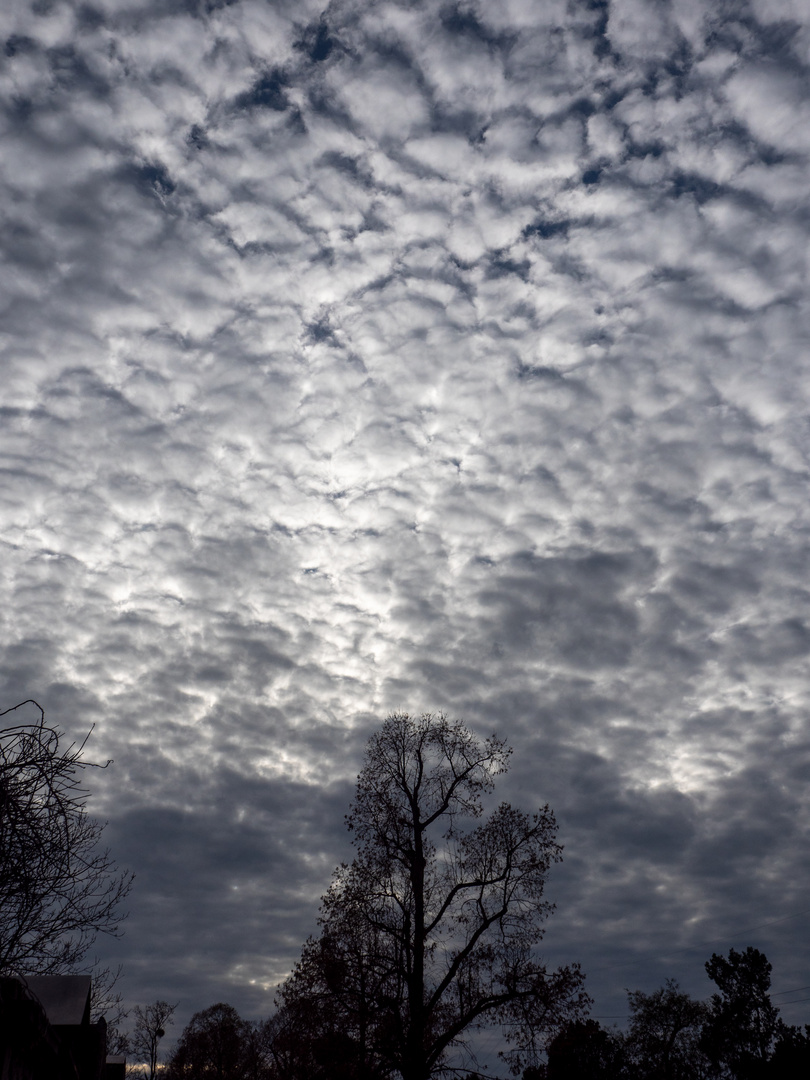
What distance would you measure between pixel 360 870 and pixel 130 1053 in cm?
7223

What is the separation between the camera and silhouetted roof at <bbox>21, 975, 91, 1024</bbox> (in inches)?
500

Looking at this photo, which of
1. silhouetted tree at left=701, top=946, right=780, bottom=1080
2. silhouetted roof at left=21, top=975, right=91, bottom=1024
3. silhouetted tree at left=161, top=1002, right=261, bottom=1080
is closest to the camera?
silhouetted roof at left=21, top=975, right=91, bottom=1024

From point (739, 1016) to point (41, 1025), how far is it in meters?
71.1

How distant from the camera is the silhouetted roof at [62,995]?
12.7 meters

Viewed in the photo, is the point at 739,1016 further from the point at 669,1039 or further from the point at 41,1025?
the point at 41,1025

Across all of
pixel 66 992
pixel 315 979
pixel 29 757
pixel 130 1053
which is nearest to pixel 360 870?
pixel 315 979

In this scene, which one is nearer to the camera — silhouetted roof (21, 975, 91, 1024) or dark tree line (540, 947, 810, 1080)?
silhouetted roof (21, 975, 91, 1024)

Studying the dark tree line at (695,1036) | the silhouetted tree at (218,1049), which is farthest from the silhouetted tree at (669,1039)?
the silhouetted tree at (218,1049)

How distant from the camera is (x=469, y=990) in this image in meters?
22.4

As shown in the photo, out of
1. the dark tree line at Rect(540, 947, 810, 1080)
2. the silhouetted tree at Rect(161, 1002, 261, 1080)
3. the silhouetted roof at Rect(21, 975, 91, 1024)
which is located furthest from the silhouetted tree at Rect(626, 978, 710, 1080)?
the silhouetted roof at Rect(21, 975, 91, 1024)

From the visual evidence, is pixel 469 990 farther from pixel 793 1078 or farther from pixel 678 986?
pixel 678 986

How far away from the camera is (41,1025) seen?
9.30 m

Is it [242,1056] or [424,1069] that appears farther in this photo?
[242,1056]

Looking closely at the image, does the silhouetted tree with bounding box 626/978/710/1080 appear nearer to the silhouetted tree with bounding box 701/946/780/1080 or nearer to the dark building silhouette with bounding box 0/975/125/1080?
the silhouetted tree with bounding box 701/946/780/1080
